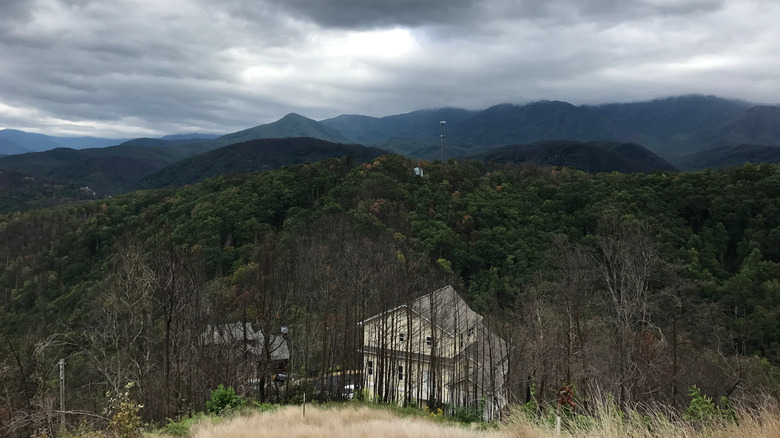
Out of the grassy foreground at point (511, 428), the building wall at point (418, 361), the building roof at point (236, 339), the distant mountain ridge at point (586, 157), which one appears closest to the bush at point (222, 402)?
the grassy foreground at point (511, 428)

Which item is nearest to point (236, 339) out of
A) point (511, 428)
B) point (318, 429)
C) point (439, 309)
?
point (439, 309)

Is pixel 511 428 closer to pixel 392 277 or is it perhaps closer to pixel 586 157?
pixel 392 277

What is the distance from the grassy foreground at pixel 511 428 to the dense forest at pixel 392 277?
177 inches

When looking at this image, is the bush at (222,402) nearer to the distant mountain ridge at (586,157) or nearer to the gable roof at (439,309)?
the gable roof at (439,309)

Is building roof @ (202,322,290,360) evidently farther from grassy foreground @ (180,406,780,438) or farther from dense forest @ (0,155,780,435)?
grassy foreground @ (180,406,780,438)

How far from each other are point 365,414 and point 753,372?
81.5 ft

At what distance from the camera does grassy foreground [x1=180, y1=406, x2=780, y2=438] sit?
5.17 m

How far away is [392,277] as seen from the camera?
937 inches

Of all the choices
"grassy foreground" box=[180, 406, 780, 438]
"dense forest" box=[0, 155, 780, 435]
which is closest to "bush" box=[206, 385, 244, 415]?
"grassy foreground" box=[180, 406, 780, 438]

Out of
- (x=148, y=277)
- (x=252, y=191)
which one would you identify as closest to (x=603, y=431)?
(x=148, y=277)

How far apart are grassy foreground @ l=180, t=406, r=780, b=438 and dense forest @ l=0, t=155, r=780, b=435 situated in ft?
14.8

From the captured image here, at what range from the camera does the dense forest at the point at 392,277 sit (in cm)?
1770

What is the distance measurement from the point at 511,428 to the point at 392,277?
1714 centimetres

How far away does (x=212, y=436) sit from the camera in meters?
7.04
